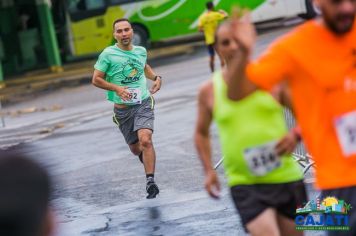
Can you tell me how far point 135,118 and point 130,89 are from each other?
30 cm

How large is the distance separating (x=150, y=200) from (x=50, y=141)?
6.19m

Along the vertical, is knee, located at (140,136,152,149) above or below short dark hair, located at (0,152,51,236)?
below

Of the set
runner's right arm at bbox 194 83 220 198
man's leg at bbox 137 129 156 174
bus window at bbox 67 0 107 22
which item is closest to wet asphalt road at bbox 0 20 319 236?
man's leg at bbox 137 129 156 174

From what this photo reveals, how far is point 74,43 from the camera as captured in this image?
3031 centimetres

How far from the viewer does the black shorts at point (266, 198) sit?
5027mm

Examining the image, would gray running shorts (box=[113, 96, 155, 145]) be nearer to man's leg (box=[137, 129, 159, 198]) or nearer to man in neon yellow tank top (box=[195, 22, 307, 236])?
man's leg (box=[137, 129, 159, 198])

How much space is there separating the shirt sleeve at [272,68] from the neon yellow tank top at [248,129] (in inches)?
12.2

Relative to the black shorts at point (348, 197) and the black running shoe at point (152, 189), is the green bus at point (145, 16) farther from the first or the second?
the black shorts at point (348, 197)

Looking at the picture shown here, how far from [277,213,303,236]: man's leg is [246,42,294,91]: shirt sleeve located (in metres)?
0.89

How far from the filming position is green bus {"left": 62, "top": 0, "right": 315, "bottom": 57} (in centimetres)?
2952

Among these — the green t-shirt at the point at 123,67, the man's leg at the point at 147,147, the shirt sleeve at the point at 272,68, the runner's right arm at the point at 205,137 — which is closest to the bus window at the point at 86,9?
the green t-shirt at the point at 123,67

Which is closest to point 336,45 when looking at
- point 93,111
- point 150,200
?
point 150,200

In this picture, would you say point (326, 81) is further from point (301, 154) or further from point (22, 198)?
point (301, 154)

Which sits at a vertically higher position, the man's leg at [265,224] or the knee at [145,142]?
the man's leg at [265,224]
